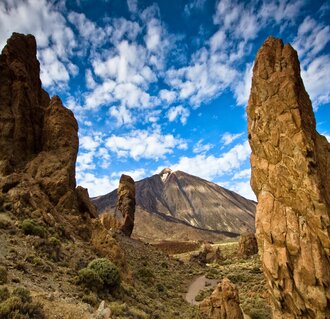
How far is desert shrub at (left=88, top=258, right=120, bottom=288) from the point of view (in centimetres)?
1852

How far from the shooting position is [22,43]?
3769 centimetres

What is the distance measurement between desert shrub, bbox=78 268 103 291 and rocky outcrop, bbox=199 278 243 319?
826 centimetres

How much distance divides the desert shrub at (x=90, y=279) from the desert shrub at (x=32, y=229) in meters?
5.25

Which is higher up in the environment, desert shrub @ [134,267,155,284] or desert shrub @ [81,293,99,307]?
desert shrub @ [134,267,155,284]

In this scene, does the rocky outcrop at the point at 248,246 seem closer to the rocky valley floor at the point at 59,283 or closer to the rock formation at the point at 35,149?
the rocky valley floor at the point at 59,283

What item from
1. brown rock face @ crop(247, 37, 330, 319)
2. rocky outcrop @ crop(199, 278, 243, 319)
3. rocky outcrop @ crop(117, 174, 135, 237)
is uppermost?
rocky outcrop @ crop(117, 174, 135, 237)

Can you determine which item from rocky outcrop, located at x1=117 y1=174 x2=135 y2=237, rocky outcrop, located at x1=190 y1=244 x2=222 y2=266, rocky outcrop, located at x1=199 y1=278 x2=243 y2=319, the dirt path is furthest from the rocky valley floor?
rocky outcrop, located at x1=190 y1=244 x2=222 y2=266

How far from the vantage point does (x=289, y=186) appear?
35.2 feet

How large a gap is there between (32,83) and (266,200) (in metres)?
36.7

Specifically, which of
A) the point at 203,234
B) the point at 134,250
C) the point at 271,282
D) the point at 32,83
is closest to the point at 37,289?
the point at 271,282

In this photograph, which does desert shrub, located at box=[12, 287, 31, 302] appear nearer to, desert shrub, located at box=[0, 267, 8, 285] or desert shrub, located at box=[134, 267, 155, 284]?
desert shrub, located at box=[0, 267, 8, 285]

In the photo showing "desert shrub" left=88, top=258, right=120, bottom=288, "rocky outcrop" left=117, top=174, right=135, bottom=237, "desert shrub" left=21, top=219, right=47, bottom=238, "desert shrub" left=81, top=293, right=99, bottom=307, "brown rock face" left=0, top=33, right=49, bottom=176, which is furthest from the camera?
"rocky outcrop" left=117, top=174, right=135, bottom=237

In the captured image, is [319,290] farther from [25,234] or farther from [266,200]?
[25,234]

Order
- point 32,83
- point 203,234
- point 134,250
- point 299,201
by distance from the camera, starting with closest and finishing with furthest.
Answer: point 299,201 → point 32,83 → point 134,250 → point 203,234
